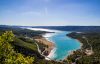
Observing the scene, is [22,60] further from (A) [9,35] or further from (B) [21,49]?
(B) [21,49]

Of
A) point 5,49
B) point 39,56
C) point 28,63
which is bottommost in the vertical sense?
point 39,56

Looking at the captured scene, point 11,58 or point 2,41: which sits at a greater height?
point 2,41

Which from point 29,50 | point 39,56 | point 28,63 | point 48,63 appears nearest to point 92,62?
point 48,63

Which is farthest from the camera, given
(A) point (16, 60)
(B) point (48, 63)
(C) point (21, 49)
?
(C) point (21, 49)

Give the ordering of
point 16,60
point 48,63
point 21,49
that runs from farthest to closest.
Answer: point 21,49
point 48,63
point 16,60

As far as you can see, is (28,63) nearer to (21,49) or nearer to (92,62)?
(92,62)

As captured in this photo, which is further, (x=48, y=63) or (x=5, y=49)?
(x=48, y=63)

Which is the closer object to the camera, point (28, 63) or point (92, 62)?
point (28, 63)

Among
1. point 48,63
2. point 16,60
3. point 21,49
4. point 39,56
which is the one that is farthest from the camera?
point 21,49

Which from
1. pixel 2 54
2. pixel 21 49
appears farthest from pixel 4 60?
pixel 21 49
